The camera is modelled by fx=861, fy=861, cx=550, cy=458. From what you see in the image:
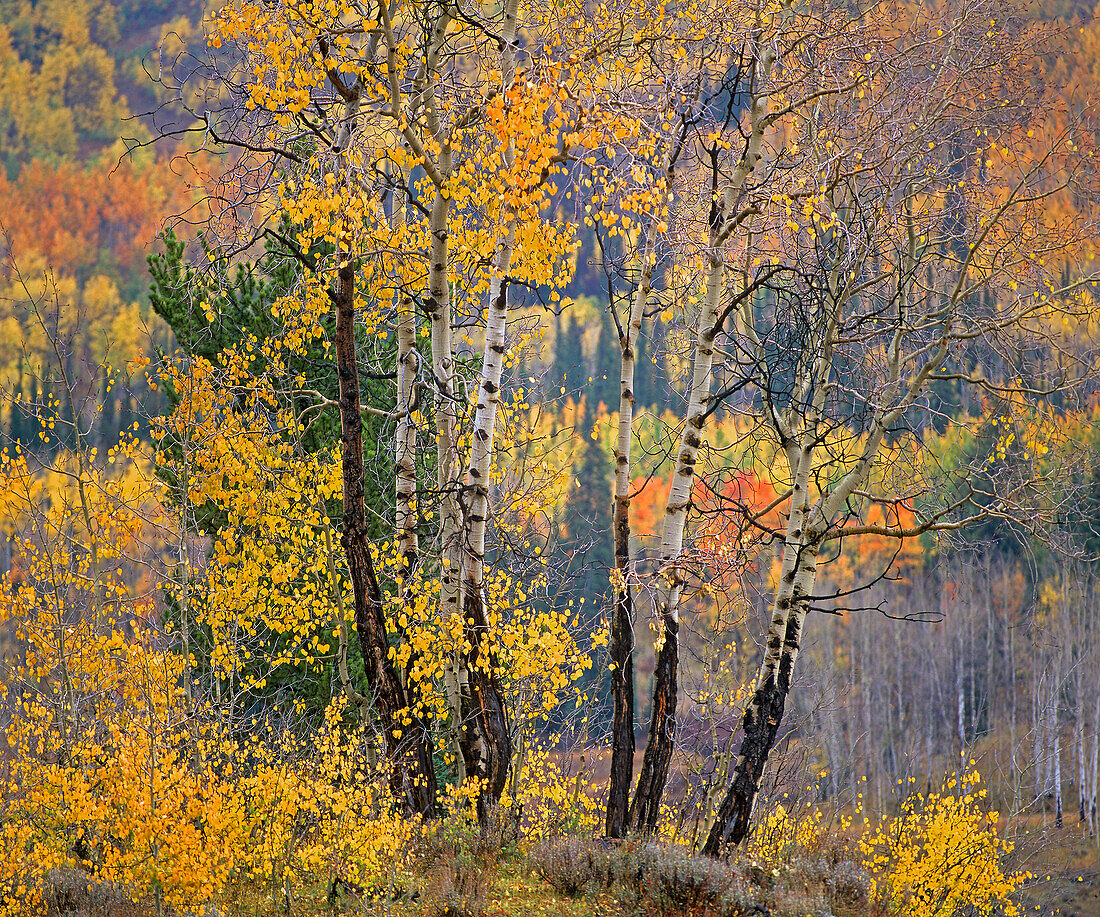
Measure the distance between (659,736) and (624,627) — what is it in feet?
2.82

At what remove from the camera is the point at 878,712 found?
29.3m

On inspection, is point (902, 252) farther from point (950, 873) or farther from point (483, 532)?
point (950, 873)

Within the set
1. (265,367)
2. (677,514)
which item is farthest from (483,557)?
(265,367)

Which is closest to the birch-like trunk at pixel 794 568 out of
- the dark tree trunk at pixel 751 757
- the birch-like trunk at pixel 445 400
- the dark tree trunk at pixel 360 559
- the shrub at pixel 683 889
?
the dark tree trunk at pixel 751 757

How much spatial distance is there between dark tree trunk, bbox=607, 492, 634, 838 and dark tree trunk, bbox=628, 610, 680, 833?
0.41ft

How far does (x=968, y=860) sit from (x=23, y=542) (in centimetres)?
993

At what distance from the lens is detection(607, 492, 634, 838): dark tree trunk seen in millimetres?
6682

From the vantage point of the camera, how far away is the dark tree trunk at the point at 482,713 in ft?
20.6

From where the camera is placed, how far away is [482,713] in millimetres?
6543

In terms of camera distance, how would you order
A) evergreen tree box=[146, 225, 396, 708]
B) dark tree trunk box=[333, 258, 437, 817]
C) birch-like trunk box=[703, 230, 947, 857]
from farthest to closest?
evergreen tree box=[146, 225, 396, 708] < birch-like trunk box=[703, 230, 947, 857] < dark tree trunk box=[333, 258, 437, 817]

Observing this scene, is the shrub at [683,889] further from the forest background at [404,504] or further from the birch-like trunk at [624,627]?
the birch-like trunk at [624,627]

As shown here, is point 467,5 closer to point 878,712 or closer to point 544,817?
point 544,817

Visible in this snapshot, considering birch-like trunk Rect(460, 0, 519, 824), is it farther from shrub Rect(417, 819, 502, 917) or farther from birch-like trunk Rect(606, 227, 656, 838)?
→ birch-like trunk Rect(606, 227, 656, 838)

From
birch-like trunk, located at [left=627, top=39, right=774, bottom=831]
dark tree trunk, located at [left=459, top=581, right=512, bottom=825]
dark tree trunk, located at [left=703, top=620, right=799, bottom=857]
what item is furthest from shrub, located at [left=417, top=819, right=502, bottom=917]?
dark tree trunk, located at [left=703, top=620, right=799, bottom=857]
